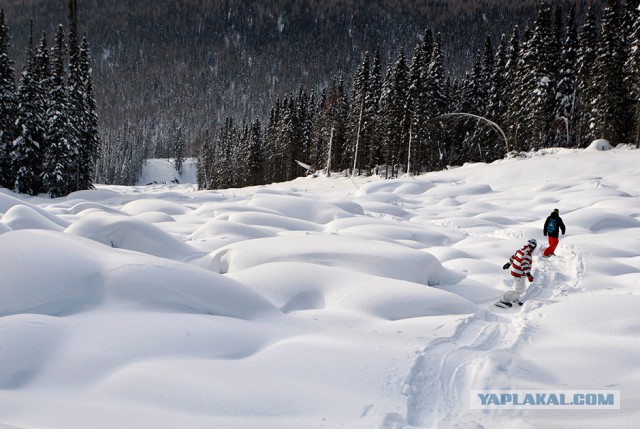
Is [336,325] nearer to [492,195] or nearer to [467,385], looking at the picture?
[467,385]

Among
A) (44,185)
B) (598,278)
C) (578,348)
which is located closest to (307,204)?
(598,278)

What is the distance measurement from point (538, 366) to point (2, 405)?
5.46 m

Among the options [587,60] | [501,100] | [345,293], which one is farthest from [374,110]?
[345,293]

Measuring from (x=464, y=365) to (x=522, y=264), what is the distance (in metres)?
3.77

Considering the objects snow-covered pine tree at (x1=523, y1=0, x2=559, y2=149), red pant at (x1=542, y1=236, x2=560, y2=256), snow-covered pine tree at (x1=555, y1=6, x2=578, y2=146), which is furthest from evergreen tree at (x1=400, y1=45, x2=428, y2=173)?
red pant at (x1=542, y1=236, x2=560, y2=256)

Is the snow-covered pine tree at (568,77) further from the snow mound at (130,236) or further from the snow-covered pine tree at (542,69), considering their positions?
the snow mound at (130,236)

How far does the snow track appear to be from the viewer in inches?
147

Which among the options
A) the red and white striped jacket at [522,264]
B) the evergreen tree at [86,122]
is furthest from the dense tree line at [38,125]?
the red and white striped jacket at [522,264]

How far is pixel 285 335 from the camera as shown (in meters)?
4.78

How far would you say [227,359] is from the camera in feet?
13.1

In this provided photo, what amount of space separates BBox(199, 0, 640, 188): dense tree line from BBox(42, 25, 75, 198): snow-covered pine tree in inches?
1039

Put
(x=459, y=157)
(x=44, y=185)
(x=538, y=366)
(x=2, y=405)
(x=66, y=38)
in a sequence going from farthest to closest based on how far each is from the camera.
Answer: (x=459, y=157) < (x=66, y=38) < (x=44, y=185) < (x=538, y=366) < (x=2, y=405)

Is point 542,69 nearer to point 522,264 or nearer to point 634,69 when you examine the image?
point 634,69

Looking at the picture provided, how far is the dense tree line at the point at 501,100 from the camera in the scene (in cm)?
3550
